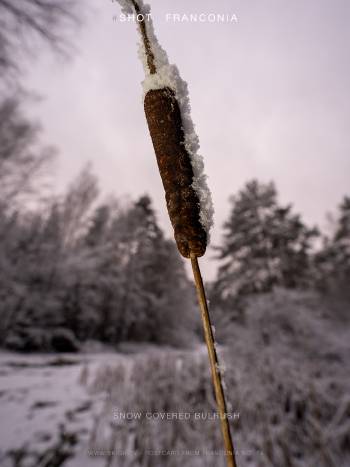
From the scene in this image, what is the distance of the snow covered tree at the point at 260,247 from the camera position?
15.1m

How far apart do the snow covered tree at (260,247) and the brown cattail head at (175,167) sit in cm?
1476

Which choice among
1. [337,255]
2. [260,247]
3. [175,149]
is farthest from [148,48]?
[337,255]

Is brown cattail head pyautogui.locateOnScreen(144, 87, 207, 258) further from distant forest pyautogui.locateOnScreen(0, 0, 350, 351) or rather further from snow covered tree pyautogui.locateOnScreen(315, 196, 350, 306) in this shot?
snow covered tree pyautogui.locateOnScreen(315, 196, 350, 306)

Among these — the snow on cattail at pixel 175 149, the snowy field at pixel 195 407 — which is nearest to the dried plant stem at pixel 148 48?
the snow on cattail at pixel 175 149

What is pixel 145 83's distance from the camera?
54 centimetres

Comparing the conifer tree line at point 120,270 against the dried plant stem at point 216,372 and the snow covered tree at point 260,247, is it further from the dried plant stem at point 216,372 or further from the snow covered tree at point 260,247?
the dried plant stem at point 216,372

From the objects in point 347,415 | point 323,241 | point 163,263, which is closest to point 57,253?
point 163,263

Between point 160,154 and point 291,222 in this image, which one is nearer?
point 160,154

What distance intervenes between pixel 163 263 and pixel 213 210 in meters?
18.3

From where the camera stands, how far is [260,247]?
53.1 feet

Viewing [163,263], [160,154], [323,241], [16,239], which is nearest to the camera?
[160,154]

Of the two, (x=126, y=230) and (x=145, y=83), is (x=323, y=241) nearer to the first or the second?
(x=126, y=230)

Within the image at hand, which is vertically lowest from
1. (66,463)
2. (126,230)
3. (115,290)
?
(66,463)

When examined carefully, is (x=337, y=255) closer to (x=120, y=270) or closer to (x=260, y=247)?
(x=260, y=247)
